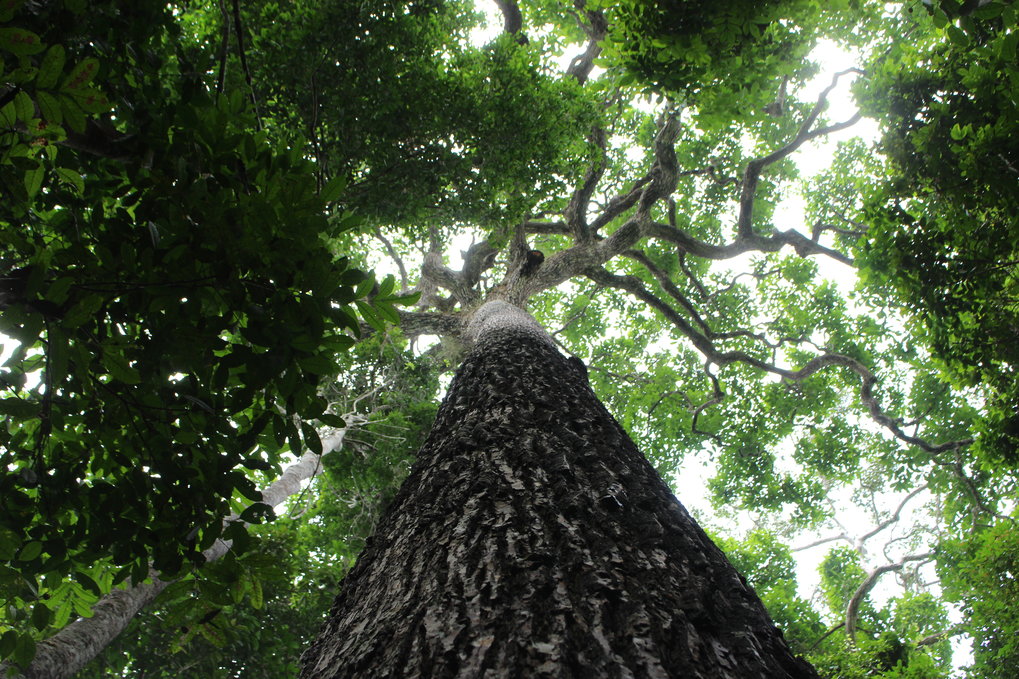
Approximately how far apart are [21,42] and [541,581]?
2.08 m

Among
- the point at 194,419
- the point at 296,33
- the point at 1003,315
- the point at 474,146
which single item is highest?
the point at 474,146

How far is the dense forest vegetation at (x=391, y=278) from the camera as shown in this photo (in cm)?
177

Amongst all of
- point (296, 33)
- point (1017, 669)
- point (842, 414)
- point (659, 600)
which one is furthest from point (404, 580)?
point (842, 414)

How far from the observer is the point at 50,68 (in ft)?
4.76

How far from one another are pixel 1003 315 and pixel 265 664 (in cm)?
906

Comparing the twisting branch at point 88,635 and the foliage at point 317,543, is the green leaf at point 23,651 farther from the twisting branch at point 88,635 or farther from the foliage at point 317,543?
the foliage at point 317,543

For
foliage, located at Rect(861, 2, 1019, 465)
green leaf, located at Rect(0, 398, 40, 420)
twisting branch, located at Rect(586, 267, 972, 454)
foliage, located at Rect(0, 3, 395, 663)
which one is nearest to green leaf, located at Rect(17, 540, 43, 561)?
foliage, located at Rect(0, 3, 395, 663)

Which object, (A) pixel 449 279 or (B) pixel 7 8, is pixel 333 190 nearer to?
(B) pixel 7 8

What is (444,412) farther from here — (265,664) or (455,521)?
(265,664)

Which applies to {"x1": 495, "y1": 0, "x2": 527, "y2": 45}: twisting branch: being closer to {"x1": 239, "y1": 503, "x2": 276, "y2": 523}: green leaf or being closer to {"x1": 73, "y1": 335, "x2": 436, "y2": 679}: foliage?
{"x1": 73, "y1": 335, "x2": 436, "y2": 679}: foliage

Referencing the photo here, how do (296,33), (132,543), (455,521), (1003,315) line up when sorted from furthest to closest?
(1003,315), (296,33), (132,543), (455,521)

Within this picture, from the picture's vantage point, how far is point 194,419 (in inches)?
81.6

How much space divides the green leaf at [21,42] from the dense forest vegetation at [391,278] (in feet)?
0.03

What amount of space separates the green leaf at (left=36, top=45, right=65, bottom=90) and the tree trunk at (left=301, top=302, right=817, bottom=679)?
5.85 feet
